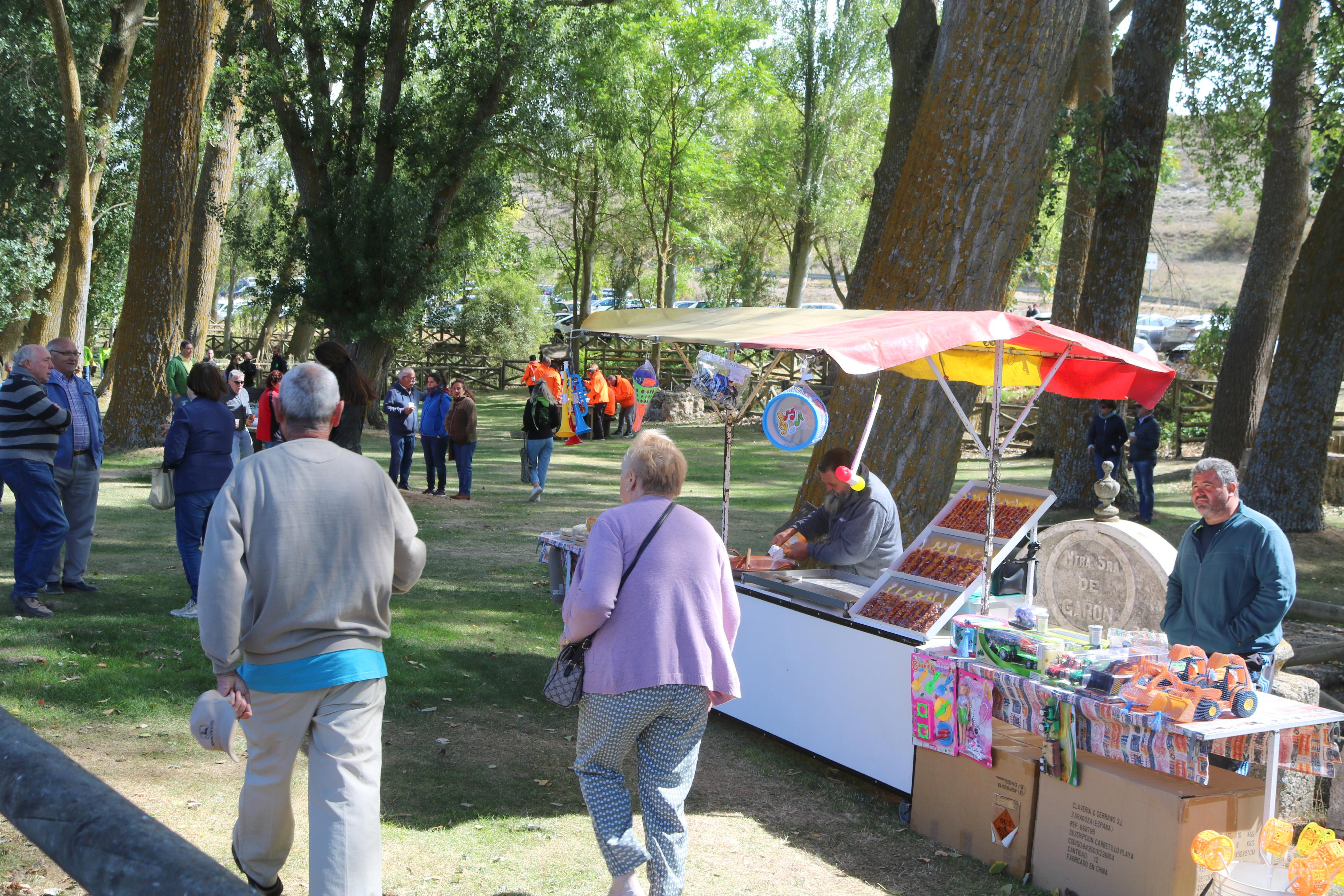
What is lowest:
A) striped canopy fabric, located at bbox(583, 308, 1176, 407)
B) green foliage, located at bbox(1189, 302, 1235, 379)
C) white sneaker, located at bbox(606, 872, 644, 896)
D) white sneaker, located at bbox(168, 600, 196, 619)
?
white sneaker, located at bbox(606, 872, 644, 896)

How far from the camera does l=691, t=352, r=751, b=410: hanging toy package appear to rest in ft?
22.1

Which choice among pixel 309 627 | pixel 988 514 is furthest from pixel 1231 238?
pixel 309 627

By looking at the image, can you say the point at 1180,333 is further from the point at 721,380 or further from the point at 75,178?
the point at 721,380

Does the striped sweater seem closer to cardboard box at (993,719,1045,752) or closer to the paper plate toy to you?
the paper plate toy

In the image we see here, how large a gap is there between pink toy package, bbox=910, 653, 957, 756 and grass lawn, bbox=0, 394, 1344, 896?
0.50m

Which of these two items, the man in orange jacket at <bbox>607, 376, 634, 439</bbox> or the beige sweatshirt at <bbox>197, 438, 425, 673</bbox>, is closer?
the beige sweatshirt at <bbox>197, 438, 425, 673</bbox>

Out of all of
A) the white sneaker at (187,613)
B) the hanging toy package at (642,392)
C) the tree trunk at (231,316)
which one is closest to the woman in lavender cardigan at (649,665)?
the white sneaker at (187,613)

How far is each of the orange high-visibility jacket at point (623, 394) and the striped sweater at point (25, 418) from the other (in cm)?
1711

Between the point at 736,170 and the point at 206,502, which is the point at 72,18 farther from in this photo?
the point at 736,170

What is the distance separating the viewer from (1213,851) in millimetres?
3926

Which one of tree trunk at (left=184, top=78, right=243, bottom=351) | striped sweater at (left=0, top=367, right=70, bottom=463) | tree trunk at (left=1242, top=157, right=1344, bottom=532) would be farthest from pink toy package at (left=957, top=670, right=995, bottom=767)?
tree trunk at (left=184, top=78, right=243, bottom=351)

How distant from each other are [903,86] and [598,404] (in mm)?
12052

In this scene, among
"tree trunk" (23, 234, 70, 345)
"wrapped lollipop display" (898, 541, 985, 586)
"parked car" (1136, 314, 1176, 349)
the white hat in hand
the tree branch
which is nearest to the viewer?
the white hat in hand

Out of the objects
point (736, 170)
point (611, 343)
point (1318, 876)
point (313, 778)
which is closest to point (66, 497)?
point (313, 778)
